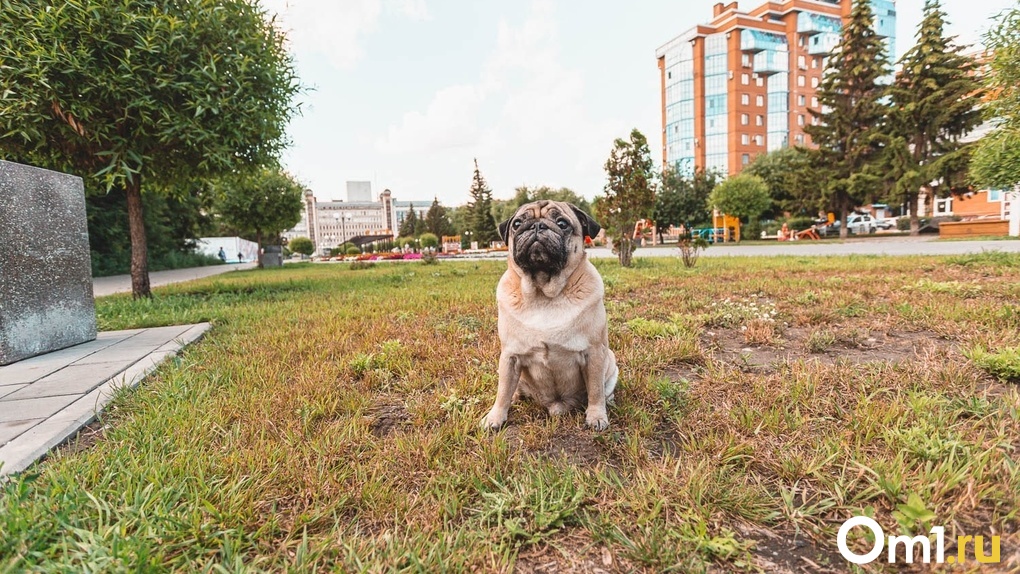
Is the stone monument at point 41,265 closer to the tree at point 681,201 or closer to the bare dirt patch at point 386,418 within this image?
the bare dirt patch at point 386,418

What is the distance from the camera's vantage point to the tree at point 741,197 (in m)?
34.5

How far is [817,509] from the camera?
5.55 ft

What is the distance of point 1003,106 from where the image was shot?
7133 millimetres

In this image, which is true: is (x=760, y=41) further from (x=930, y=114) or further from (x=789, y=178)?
(x=930, y=114)

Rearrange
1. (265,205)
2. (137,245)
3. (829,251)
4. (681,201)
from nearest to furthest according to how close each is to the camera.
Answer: (137,245)
(829,251)
(265,205)
(681,201)

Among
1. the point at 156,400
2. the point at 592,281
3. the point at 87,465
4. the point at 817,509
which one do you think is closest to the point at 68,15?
the point at 156,400

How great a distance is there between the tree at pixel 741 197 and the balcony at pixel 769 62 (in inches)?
1285

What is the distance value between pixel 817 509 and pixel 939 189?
35.4 m

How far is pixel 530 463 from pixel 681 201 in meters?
39.8

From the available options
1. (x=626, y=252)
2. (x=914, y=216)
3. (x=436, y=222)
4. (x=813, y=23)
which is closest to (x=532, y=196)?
(x=436, y=222)

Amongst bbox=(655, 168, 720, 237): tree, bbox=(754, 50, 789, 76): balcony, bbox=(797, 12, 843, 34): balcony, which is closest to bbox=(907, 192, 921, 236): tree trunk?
bbox=(655, 168, 720, 237): tree

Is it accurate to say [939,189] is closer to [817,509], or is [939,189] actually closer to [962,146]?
[962,146]

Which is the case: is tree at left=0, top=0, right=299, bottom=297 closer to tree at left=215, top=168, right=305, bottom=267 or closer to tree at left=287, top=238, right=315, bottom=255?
tree at left=215, top=168, right=305, bottom=267

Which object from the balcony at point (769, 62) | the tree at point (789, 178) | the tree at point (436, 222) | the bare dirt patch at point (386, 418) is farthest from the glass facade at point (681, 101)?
the bare dirt patch at point (386, 418)
